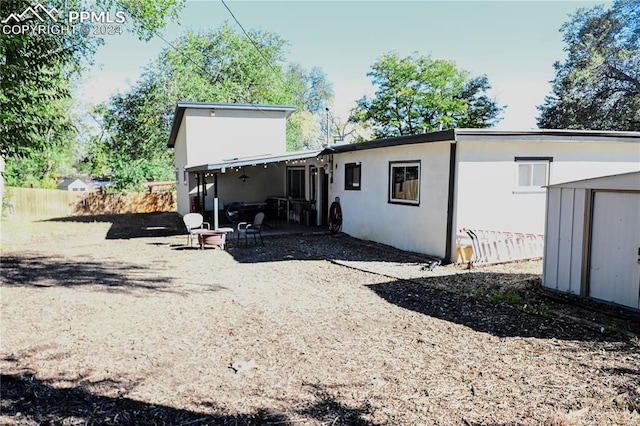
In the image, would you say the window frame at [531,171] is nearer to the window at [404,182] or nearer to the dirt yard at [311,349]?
the dirt yard at [311,349]

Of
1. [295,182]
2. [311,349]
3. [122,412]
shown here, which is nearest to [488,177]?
[311,349]

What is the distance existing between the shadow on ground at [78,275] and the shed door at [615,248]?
6.30 meters

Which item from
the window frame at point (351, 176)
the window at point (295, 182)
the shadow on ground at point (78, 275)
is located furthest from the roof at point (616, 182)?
the window at point (295, 182)

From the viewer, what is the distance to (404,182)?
1012 cm

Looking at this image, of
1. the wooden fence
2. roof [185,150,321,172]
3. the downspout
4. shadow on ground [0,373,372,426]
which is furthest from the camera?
the wooden fence

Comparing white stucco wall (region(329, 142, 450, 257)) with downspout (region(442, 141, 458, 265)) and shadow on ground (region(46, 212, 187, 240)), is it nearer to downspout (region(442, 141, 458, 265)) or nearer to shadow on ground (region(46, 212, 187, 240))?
downspout (region(442, 141, 458, 265))

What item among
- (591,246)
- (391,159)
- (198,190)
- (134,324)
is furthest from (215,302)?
(198,190)

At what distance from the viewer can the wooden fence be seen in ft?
70.0

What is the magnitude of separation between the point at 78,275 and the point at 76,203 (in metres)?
16.8

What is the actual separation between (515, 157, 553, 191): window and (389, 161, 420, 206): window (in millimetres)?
2089

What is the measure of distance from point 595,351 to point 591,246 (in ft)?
6.83

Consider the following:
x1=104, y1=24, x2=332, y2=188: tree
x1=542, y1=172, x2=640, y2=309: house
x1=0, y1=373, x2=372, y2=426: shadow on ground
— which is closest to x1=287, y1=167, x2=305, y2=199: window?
x1=542, y1=172, x2=640, y2=309: house

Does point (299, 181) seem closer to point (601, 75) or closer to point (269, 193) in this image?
point (269, 193)

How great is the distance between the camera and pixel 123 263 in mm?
9141
